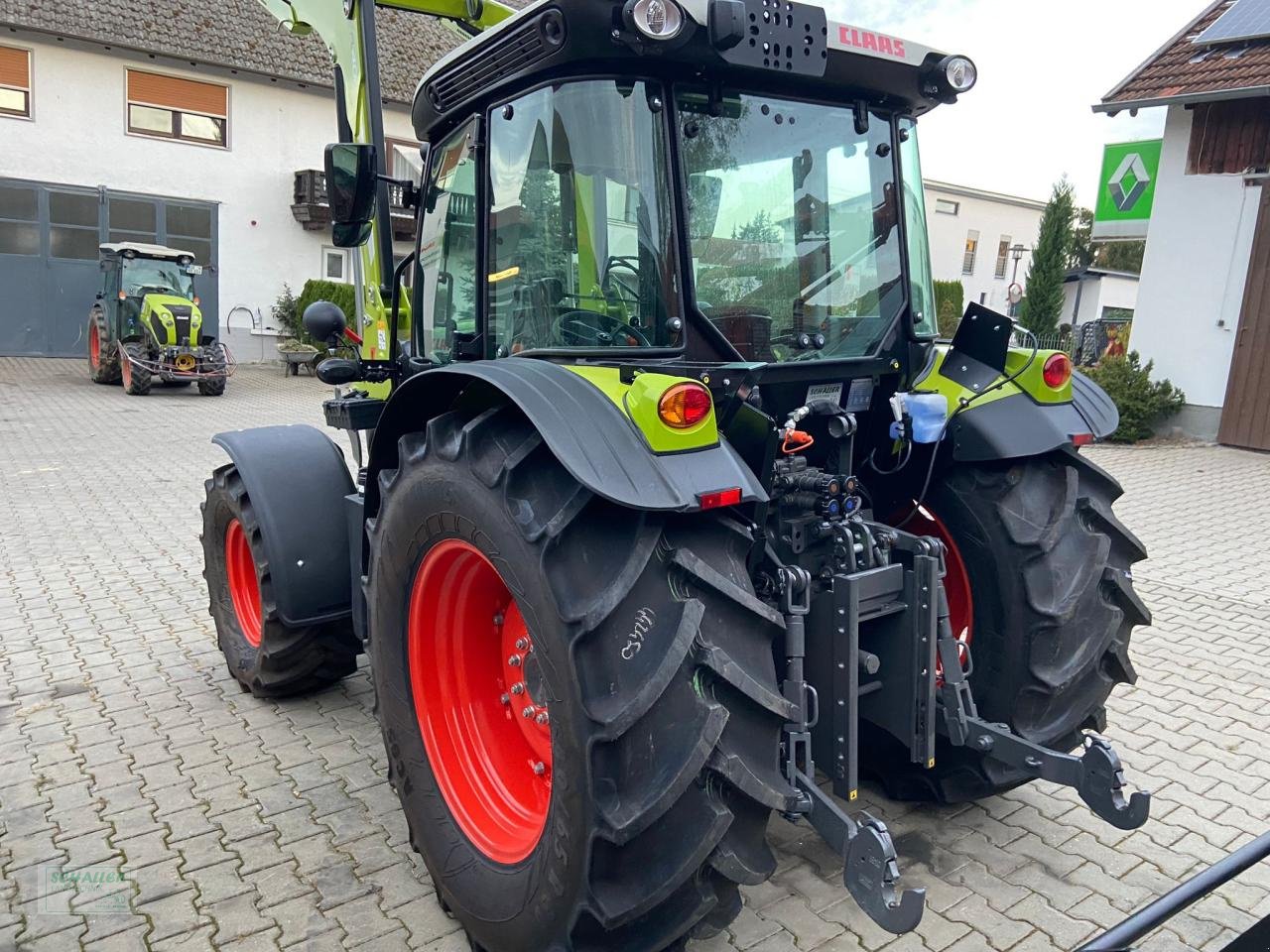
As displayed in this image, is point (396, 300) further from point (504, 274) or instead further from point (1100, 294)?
point (1100, 294)

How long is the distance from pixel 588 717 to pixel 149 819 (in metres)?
2.02

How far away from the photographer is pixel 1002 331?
307 centimetres

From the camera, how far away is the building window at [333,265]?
70.2ft

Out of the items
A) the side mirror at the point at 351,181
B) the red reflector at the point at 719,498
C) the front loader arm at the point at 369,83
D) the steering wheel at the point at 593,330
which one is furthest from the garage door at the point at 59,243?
the red reflector at the point at 719,498

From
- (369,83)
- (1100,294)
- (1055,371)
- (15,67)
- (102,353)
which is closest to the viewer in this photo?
(1055,371)

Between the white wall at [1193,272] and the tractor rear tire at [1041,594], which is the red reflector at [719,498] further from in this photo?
the white wall at [1193,272]

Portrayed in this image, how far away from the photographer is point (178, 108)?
19.5 m

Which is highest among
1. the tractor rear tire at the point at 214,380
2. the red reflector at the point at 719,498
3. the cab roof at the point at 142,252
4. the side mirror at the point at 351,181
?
the cab roof at the point at 142,252

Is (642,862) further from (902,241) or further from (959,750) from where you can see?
(902,241)

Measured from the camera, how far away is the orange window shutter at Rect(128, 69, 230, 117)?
1905 cm

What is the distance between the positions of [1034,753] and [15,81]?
70.8ft

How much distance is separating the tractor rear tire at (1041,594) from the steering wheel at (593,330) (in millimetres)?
1225

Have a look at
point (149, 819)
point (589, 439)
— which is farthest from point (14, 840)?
point (589, 439)

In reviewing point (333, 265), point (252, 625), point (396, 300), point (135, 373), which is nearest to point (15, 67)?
point (333, 265)
